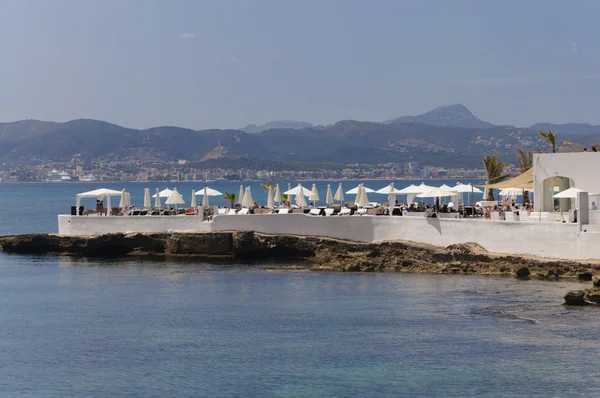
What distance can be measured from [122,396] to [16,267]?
27.2 meters

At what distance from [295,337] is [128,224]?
76.0ft

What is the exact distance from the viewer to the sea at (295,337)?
2439cm

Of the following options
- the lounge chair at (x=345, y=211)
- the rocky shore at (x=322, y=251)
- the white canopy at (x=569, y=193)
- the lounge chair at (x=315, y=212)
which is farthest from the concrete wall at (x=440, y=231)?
the lounge chair at (x=345, y=211)

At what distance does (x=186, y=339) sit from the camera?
29.8 meters

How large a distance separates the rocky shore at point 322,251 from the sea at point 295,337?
40.2 inches

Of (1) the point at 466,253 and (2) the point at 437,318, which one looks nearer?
(2) the point at 437,318

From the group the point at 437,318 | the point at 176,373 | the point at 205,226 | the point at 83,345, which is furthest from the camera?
the point at 205,226

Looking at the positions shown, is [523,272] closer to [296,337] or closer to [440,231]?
[440,231]

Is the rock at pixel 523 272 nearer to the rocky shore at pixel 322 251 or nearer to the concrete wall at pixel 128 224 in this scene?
the rocky shore at pixel 322 251

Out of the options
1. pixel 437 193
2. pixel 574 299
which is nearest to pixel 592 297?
pixel 574 299

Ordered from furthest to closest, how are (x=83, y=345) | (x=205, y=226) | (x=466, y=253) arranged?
(x=205, y=226) < (x=466, y=253) < (x=83, y=345)

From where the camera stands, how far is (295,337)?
29.6 meters

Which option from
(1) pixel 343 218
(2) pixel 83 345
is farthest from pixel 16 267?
(2) pixel 83 345

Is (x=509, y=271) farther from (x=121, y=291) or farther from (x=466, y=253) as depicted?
(x=121, y=291)
